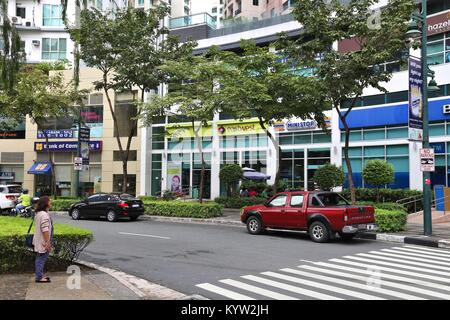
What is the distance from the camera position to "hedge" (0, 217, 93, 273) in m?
8.54

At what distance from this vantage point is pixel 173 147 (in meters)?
39.2

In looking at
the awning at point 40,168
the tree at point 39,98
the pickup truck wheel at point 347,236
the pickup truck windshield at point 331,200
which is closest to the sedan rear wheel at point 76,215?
the tree at point 39,98

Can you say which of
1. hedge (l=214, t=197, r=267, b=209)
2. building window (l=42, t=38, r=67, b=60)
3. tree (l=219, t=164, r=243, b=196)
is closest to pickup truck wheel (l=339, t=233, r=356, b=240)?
hedge (l=214, t=197, r=267, b=209)

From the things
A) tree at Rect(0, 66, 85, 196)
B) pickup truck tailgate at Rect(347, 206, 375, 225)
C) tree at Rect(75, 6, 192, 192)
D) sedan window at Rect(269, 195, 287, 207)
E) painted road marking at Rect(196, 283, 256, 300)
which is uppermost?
tree at Rect(75, 6, 192, 192)

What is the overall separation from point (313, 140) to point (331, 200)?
16884 mm

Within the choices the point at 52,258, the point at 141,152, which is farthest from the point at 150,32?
the point at 52,258

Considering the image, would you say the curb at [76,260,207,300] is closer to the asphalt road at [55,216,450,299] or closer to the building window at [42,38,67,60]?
the asphalt road at [55,216,450,299]

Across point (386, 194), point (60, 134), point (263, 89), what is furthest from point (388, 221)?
point (60, 134)

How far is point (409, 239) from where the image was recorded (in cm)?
1453

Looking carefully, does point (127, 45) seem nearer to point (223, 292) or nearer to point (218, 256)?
point (218, 256)

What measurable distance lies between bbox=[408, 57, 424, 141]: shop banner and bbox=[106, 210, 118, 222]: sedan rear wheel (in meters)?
14.1

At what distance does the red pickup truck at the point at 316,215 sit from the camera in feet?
44.9

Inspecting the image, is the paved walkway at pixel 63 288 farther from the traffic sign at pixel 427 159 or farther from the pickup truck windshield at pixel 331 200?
the traffic sign at pixel 427 159
